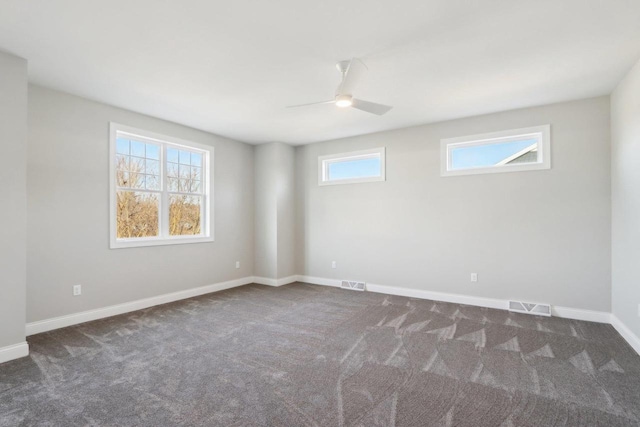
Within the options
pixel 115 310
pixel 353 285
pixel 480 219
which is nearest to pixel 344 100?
pixel 480 219

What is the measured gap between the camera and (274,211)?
240 inches

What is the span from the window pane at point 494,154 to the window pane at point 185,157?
14.0 feet

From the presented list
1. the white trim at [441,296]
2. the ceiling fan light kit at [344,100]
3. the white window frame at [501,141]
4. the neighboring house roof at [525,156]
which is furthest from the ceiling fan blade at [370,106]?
the white trim at [441,296]

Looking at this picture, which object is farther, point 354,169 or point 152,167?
point 354,169

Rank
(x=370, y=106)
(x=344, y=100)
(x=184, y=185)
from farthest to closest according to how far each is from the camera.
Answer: (x=184, y=185) < (x=370, y=106) < (x=344, y=100)

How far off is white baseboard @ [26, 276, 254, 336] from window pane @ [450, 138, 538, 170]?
4.49 metres

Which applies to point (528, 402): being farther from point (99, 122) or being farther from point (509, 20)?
point (99, 122)

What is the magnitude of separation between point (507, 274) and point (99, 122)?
5.84 metres

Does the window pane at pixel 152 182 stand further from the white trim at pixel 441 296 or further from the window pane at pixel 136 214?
Result: the white trim at pixel 441 296

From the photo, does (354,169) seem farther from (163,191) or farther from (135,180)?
(135,180)

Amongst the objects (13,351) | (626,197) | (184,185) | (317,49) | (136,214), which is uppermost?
(317,49)

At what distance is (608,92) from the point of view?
379cm

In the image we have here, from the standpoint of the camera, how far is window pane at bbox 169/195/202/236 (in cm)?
505

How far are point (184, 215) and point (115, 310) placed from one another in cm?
170
